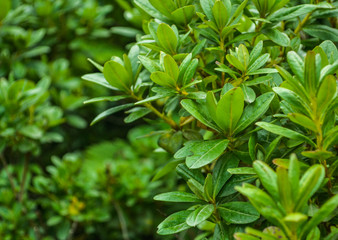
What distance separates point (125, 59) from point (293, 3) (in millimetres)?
600

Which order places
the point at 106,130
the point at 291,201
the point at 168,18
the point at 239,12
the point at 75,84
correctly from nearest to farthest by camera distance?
the point at 291,201, the point at 239,12, the point at 168,18, the point at 75,84, the point at 106,130

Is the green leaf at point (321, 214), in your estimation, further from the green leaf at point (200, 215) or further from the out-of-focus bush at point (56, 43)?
the out-of-focus bush at point (56, 43)

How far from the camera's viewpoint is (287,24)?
1.35 m

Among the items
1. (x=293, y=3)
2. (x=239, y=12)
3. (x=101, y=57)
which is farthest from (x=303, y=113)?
(x=101, y=57)

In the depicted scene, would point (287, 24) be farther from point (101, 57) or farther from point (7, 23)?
point (101, 57)

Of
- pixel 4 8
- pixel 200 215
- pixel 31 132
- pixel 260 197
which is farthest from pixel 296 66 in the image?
pixel 4 8

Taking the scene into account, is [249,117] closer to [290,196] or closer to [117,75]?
[290,196]

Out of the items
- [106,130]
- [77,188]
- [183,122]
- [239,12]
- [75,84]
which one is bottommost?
[106,130]

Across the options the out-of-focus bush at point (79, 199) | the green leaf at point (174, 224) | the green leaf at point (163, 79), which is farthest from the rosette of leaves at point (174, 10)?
the out-of-focus bush at point (79, 199)

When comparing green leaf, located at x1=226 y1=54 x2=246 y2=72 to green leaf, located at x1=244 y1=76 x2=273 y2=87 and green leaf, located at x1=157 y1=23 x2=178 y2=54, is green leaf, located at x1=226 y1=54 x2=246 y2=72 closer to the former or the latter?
green leaf, located at x1=244 y1=76 x2=273 y2=87

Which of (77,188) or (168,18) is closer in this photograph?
(168,18)

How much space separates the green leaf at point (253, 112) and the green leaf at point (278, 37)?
7.9 inches

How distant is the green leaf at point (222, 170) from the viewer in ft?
3.08

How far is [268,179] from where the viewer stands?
2.26 feet
